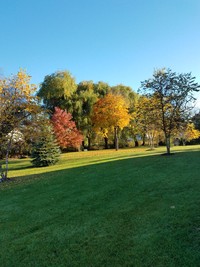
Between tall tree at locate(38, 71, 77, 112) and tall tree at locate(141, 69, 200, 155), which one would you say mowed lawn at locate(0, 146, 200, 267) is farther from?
tall tree at locate(38, 71, 77, 112)

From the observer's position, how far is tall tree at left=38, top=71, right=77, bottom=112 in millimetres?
27797

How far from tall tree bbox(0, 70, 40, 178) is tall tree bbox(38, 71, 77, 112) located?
17.2m

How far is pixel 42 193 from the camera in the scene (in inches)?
261

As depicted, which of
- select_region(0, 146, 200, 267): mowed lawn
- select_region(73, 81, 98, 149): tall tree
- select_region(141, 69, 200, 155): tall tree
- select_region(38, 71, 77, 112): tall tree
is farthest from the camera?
select_region(73, 81, 98, 149): tall tree

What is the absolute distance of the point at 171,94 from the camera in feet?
42.5

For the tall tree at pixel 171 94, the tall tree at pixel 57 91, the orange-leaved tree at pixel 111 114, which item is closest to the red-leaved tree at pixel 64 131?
the orange-leaved tree at pixel 111 114

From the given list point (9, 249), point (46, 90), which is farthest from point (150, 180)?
point (46, 90)

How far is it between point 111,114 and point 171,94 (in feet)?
41.5

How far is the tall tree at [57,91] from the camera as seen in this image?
27.8 meters

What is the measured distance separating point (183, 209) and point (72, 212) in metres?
1.98

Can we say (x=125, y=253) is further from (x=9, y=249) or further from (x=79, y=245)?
(x=9, y=249)

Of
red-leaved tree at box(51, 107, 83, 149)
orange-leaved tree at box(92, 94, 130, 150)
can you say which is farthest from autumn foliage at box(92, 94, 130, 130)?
red-leaved tree at box(51, 107, 83, 149)

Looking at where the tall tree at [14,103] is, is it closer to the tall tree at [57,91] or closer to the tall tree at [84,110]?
the tall tree at [57,91]

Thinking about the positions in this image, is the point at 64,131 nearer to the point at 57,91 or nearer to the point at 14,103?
the point at 57,91
